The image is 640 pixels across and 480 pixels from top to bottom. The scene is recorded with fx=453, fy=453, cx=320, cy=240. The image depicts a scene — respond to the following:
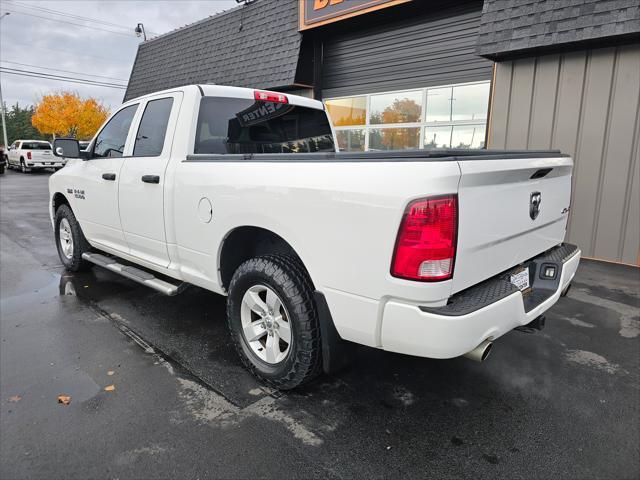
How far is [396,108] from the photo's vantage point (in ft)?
29.0

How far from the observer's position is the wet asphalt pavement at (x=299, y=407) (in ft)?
7.66

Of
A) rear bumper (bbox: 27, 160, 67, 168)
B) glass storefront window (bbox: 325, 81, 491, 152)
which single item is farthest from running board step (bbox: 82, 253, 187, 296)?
rear bumper (bbox: 27, 160, 67, 168)

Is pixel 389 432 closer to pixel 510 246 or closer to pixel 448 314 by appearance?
pixel 448 314

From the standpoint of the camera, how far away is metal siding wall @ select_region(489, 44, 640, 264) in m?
5.93

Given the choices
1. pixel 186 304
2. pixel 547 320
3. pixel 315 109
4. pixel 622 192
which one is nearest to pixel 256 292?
pixel 186 304

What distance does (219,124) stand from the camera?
3.73 meters

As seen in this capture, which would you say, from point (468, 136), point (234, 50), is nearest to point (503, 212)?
point (468, 136)

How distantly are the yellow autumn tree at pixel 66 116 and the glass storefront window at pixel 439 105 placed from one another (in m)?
47.3

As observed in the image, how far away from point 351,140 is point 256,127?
6063 millimetres

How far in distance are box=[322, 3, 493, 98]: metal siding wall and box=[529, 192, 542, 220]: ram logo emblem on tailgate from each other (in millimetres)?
5361

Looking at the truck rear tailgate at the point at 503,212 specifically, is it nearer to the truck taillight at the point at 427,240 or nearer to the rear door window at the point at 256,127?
the truck taillight at the point at 427,240

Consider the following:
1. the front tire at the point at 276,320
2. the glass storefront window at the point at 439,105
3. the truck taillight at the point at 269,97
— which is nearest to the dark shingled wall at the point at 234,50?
the glass storefront window at the point at 439,105

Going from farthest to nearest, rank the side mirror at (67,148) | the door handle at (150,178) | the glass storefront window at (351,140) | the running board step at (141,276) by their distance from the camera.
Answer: the glass storefront window at (351,140)
the side mirror at (67,148)
the running board step at (141,276)
the door handle at (150,178)

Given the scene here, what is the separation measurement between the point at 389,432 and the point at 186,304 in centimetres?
278
